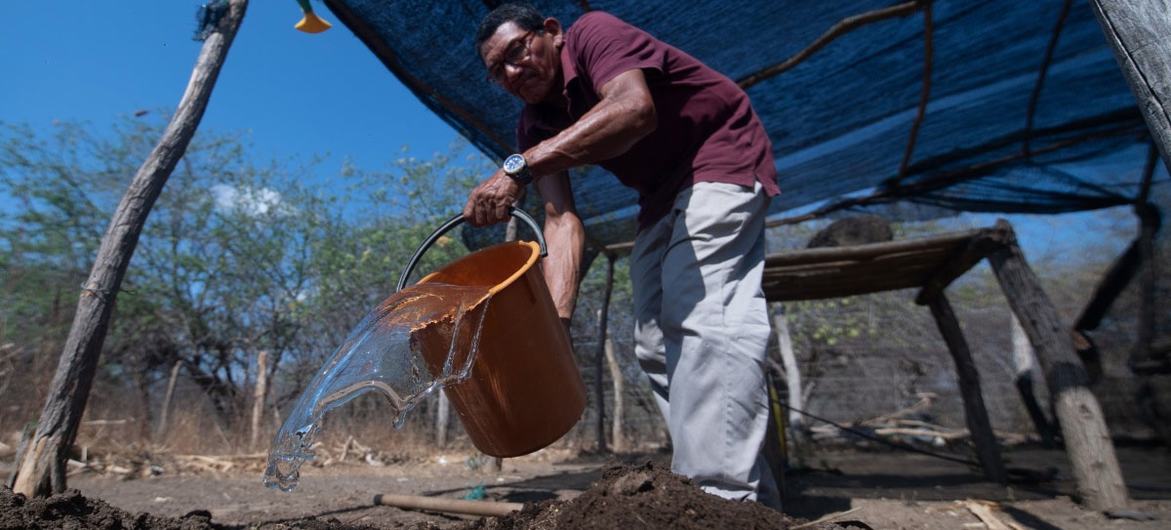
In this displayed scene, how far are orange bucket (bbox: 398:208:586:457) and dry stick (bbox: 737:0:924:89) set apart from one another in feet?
8.34

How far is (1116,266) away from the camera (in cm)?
566

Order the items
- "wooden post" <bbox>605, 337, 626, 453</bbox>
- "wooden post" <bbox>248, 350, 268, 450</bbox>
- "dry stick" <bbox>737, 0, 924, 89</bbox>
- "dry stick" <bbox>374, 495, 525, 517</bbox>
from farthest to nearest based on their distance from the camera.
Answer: "wooden post" <bbox>605, 337, 626, 453</bbox>, "wooden post" <bbox>248, 350, 268, 450</bbox>, "dry stick" <bbox>737, 0, 924, 89</bbox>, "dry stick" <bbox>374, 495, 525, 517</bbox>

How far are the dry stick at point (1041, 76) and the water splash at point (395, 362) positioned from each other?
12.0ft

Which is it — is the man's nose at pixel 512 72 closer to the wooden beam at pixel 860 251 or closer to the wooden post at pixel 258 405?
the wooden beam at pixel 860 251

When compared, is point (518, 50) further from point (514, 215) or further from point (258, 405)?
point (258, 405)

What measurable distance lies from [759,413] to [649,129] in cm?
80

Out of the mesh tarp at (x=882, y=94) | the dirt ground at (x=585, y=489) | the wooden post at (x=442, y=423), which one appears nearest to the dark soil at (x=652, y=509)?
the dirt ground at (x=585, y=489)

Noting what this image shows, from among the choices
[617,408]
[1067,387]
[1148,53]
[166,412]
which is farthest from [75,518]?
[617,408]

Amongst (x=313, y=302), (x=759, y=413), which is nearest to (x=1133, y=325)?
(x=759, y=413)

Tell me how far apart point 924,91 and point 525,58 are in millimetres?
3106

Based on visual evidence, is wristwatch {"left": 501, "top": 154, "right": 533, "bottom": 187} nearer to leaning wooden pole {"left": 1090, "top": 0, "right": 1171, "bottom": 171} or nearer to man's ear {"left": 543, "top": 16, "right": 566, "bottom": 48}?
man's ear {"left": 543, "top": 16, "right": 566, "bottom": 48}

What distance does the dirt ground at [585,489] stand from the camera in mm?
2520

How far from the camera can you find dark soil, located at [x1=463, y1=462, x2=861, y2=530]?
1.28m

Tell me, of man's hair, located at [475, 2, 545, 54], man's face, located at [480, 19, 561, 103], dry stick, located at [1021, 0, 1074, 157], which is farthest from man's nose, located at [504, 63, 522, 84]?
dry stick, located at [1021, 0, 1074, 157]
